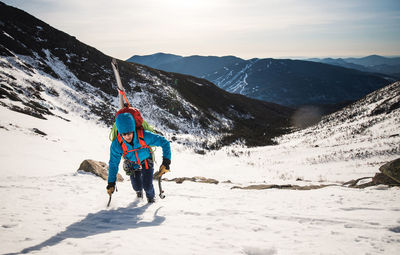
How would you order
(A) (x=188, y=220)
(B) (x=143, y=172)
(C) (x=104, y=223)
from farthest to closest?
(B) (x=143, y=172) → (A) (x=188, y=220) → (C) (x=104, y=223)

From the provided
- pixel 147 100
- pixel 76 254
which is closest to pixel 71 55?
pixel 147 100

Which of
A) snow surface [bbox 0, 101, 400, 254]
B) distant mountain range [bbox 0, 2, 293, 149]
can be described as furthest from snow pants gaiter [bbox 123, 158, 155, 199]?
distant mountain range [bbox 0, 2, 293, 149]

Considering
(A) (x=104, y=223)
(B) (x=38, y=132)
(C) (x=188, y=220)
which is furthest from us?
(B) (x=38, y=132)

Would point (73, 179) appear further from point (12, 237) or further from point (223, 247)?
point (223, 247)

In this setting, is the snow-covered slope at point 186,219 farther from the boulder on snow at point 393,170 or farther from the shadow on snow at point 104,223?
the boulder on snow at point 393,170

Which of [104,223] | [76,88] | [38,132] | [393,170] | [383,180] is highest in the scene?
[76,88]

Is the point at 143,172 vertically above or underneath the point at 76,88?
underneath

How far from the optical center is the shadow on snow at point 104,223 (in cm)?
327

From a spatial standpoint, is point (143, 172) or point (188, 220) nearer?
point (188, 220)

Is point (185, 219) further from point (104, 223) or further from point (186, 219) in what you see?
point (104, 223)

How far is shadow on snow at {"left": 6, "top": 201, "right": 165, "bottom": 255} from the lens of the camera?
3.27 m

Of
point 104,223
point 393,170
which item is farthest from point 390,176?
point 104,223

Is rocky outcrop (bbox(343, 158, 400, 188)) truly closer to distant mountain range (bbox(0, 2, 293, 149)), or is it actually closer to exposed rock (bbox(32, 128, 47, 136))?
exposed rock (bbox(32, 128, 47, 136))

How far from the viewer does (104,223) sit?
406 centimetres
